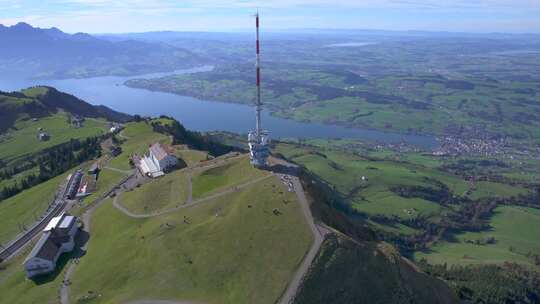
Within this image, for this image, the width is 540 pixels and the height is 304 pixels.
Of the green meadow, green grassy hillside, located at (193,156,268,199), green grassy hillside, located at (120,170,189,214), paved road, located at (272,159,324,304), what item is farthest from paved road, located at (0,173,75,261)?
the green meadow

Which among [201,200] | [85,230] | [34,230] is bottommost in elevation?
[34,230]

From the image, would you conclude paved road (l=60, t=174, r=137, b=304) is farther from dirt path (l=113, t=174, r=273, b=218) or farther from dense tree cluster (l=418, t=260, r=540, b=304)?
dense tree cluster (l=418, t=260, r=540, b=304)

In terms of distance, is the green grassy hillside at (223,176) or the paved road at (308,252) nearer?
the paved road at (308,252)

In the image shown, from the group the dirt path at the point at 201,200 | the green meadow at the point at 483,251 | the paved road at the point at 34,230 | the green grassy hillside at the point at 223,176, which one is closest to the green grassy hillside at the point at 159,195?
the dirt path at the point at 201,200

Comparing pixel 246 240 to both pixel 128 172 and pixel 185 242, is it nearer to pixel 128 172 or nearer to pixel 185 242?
pixel 185 242

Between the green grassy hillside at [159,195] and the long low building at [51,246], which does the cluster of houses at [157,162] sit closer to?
the green grassy hillside at [159,195]

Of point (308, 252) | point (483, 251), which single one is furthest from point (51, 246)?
point (483, 251)

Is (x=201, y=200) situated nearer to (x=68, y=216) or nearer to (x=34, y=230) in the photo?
(x=68, y=216)
